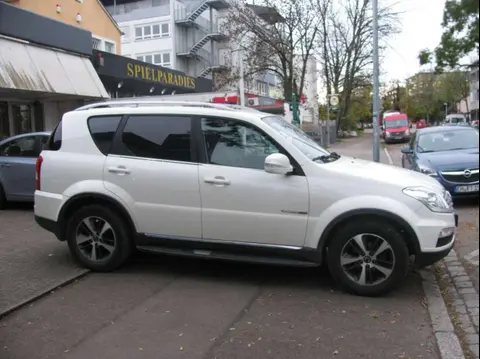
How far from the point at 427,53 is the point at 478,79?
284mm

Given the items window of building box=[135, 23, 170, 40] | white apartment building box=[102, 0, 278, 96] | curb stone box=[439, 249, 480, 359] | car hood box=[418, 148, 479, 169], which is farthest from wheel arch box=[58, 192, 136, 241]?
window of building box=[135, 23, 170, 40]

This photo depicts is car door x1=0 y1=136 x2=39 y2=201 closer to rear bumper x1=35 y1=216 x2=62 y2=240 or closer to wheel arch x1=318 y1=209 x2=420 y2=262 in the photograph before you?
rear bumper x1=35 y1=216 x2=62 y2=240

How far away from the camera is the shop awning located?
13.2 m

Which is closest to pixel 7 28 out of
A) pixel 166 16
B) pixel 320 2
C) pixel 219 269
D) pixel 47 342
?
pixel 219 269

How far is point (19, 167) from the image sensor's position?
976 cm

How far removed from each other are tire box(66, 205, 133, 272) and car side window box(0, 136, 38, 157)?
4872 mm

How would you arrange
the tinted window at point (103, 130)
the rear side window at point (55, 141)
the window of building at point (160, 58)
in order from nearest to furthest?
the tinted window at point (103, 130) → the rear side window at point (55, 141) → the window of building at point (160, 58)

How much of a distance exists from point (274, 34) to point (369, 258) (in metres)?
28.1

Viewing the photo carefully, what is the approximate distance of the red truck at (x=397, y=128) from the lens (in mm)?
39981

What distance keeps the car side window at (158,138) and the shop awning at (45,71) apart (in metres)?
8.48

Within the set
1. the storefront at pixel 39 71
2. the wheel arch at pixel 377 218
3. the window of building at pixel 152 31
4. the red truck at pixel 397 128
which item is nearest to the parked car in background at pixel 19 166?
the storefront at pixel 39 71

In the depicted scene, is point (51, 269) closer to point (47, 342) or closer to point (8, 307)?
→ point (8, 307)

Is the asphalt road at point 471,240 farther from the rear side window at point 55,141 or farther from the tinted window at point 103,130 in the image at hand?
the rear side window at point 55,141

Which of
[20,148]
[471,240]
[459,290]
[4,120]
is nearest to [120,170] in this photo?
[459,290]
